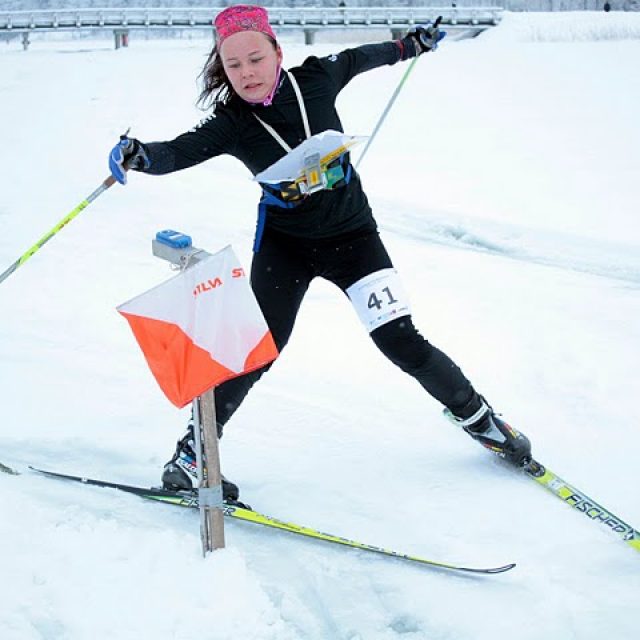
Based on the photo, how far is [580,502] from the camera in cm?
330

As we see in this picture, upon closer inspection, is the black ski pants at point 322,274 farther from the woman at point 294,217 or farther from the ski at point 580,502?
the ski at point 580,502

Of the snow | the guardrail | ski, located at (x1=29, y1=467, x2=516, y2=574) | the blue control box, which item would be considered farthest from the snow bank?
the blue control box

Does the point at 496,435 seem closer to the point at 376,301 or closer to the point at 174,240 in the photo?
the point at 376,301

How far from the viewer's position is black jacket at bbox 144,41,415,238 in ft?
10.1

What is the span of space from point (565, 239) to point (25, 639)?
270 inches

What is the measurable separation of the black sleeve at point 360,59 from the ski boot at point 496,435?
63.2 inches

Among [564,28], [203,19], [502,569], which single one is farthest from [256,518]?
[564,28]

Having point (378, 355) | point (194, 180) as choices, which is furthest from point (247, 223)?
point (378, 355)

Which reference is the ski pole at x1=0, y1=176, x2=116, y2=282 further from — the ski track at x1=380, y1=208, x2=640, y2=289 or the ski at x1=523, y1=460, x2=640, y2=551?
the ski track at x1=380, y1=208, x2=640, y2=289

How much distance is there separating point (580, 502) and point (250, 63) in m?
2.27

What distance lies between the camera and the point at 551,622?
2607mm

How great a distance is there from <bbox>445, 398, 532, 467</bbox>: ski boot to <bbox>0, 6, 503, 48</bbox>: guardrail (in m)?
18.9

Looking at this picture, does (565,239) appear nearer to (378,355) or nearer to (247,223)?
(247,223)

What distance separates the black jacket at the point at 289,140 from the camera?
3087 millimetres
